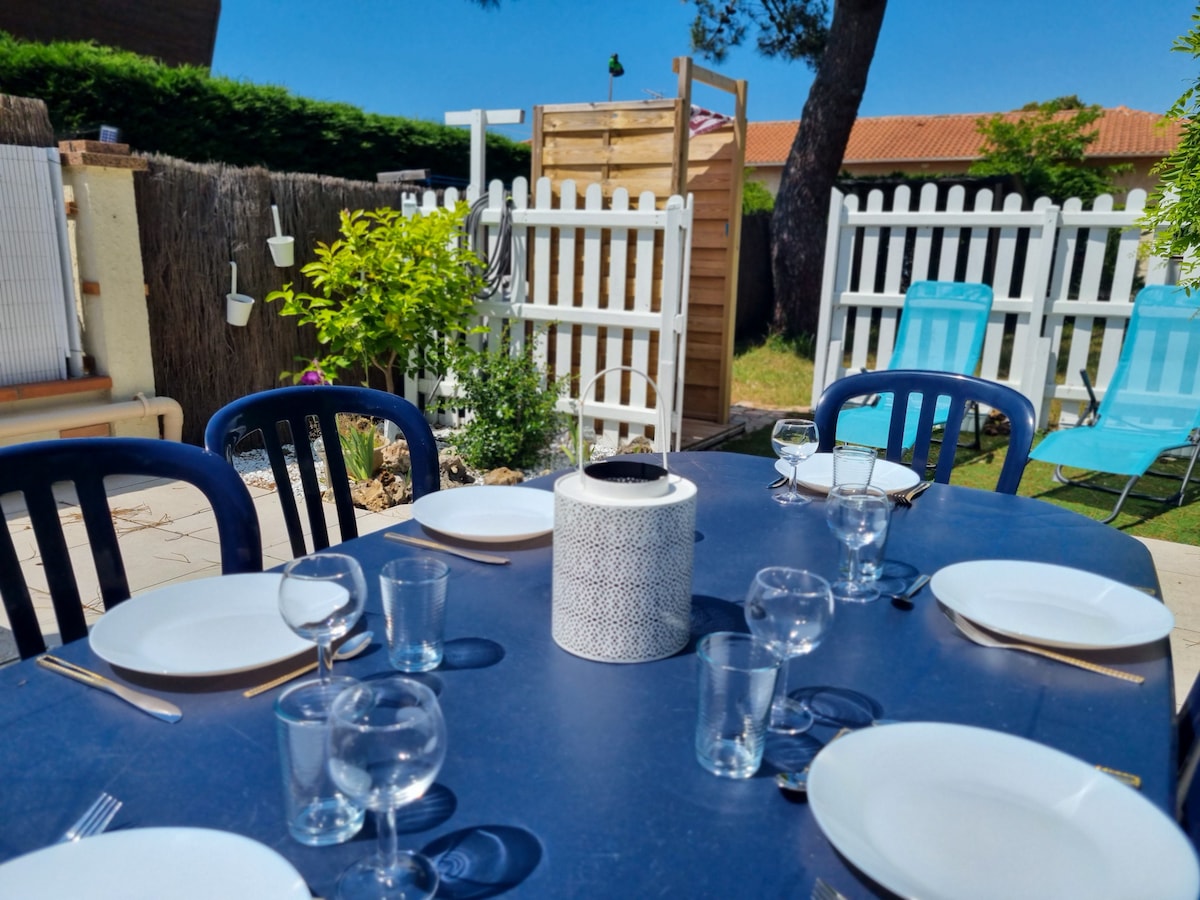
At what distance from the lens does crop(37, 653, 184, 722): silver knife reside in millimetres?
944

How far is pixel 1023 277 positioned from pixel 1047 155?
960 centimetres

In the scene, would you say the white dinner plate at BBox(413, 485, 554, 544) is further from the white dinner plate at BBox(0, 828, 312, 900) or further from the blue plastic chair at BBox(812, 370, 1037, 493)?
the blue plastic chair at BBox(812, 370, 1037, 493)

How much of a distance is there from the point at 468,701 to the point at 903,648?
60 centimetres

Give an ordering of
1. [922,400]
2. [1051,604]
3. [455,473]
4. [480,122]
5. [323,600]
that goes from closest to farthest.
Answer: [323,600] < [1051,604] < [922,400] < [455,473] < [480,122]

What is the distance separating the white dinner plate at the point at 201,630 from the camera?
40.7 inches

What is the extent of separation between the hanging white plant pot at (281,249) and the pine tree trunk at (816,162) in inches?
213

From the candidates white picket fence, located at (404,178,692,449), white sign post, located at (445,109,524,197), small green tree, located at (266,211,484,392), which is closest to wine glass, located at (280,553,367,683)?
white picket fence, located at (404,178,692,449)

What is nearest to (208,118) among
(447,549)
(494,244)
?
(494,244)

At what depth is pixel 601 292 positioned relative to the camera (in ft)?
16.7

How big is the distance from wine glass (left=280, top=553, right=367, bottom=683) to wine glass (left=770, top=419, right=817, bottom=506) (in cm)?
101

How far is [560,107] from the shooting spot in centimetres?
539

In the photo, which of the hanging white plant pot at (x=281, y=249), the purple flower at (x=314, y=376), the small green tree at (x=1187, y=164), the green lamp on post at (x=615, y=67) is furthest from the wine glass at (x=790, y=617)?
the green lamp on post at (x=615, y=67)

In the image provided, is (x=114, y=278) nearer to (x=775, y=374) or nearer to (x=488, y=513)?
(x=488, y=513)

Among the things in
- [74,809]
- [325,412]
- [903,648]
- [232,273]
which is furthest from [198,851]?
[232,273]
